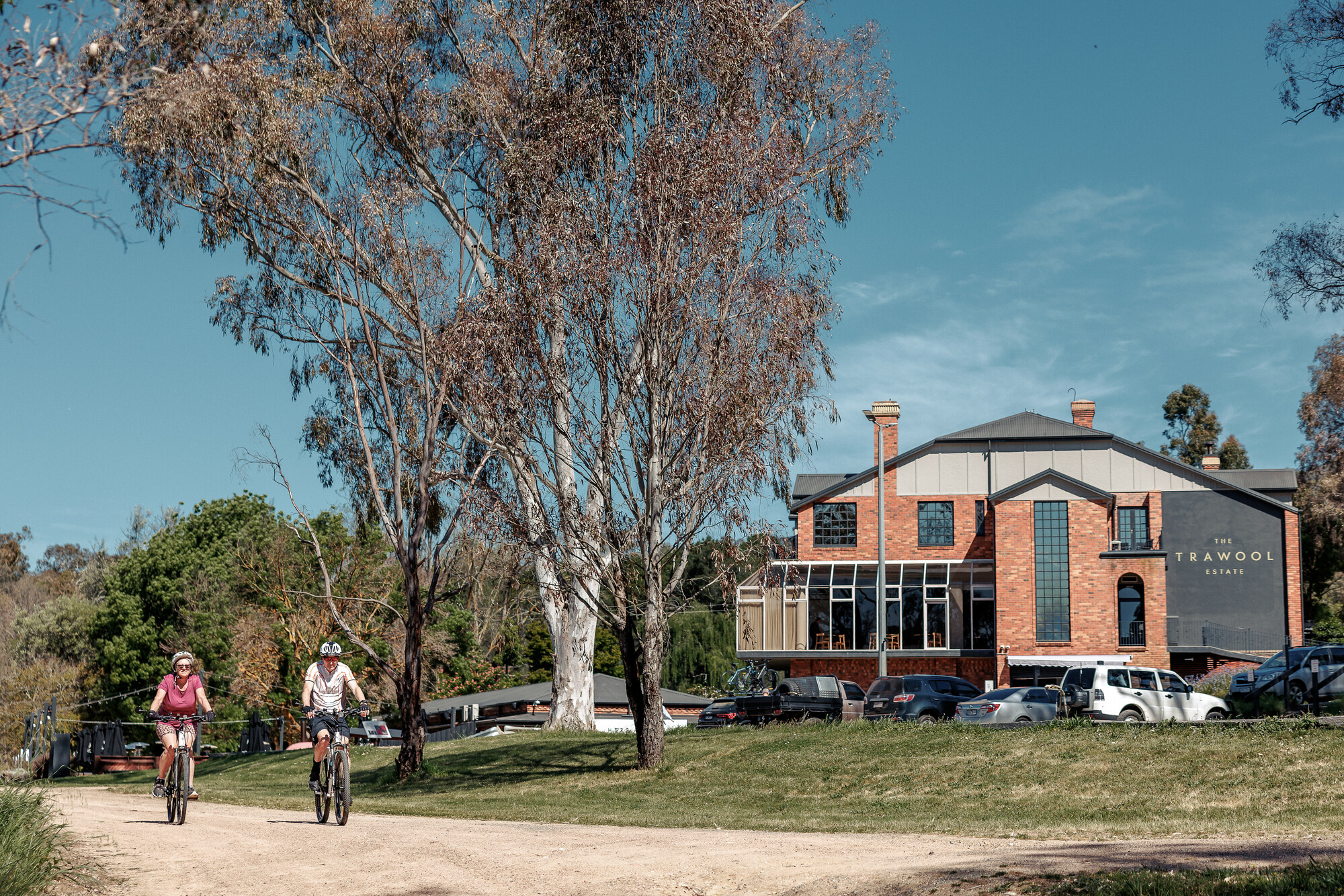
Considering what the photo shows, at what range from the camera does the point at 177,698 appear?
13070 mm

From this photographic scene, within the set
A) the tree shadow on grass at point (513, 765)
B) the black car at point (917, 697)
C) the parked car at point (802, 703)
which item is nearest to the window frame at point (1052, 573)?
the black car at point (917, 697)

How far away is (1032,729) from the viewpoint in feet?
67.1

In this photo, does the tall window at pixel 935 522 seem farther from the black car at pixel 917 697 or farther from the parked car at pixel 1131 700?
the parked car at pixel 1131 700

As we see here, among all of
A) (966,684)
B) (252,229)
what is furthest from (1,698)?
(966,684)

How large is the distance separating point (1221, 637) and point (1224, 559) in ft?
9.24

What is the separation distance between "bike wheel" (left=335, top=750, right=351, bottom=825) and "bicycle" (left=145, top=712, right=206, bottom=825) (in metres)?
1.54

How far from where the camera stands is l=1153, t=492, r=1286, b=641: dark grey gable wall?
43.8 metres

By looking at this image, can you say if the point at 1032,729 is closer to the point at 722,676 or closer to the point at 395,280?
the point at 395,280

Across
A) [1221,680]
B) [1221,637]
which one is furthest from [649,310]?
[1221,637]

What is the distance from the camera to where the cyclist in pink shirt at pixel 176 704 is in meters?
12.9

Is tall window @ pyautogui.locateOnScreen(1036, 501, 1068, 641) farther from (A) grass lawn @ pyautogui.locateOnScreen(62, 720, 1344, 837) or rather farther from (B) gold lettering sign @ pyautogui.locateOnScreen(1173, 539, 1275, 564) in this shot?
(A) grass lawn @ pyautogui.locateOnScreen(62, 720, 1344, 837)

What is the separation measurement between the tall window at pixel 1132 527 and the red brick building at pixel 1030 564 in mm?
53

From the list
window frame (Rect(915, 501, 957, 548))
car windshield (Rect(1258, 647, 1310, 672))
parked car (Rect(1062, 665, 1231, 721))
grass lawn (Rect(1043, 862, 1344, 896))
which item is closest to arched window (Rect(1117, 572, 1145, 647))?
window frame (Rect(915, 501, 957, 548))

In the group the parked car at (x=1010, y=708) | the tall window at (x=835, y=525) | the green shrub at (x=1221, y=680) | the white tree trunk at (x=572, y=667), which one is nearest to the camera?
the parked car at (x=1010, y=708)
